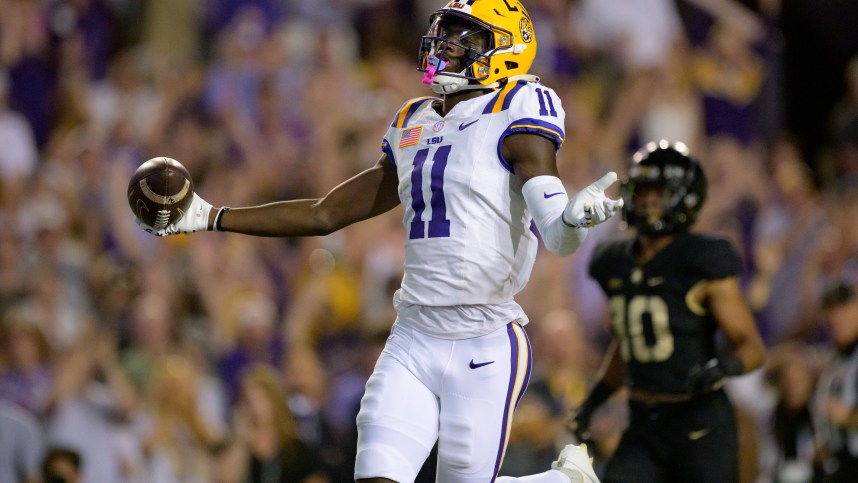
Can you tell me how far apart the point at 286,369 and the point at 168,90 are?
2575 millimetres

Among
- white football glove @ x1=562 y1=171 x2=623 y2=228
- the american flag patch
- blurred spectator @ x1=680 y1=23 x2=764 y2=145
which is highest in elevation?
blurred spectator @ x1=680 y1=23 x2=764 y2=145

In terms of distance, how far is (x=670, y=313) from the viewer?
17.4ft

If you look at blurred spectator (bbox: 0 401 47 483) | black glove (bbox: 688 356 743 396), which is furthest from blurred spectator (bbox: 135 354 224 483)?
black glove (bbox: 688 356 743 396)

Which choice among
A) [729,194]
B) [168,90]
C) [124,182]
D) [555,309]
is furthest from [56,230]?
[729,194]

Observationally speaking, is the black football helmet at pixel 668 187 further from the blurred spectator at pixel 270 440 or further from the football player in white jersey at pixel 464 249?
the blurred spectator at pixel 270 440

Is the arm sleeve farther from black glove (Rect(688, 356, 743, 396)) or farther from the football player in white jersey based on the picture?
black glove (Rect(688, 356, 743, 396))

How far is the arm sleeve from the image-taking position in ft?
12.6

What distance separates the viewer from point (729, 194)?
9.48 metres

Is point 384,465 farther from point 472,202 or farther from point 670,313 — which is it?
point 670,313

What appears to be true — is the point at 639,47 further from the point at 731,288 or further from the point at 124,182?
the point at 731,288

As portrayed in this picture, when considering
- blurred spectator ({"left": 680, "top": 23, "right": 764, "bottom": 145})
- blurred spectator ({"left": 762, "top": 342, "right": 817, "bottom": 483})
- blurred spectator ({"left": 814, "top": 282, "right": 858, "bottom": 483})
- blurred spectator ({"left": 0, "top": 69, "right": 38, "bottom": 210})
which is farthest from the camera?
blurred spectator ({"left": 680, "top": 23, "right": 764, "bottom": 145})

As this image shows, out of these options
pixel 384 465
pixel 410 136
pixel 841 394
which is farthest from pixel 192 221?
pixel 841 394

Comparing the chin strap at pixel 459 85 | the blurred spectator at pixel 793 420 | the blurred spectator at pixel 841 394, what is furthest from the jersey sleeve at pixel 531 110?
the blurred spectator at pixel 793 420

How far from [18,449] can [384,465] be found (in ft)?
12.6
